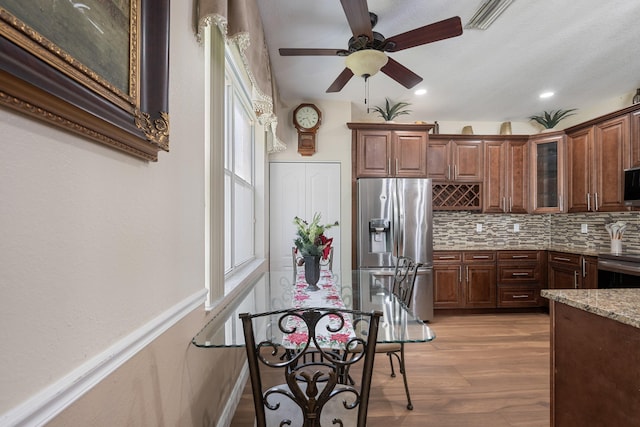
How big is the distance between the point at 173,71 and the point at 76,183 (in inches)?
24.0

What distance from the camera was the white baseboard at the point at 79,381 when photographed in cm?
50

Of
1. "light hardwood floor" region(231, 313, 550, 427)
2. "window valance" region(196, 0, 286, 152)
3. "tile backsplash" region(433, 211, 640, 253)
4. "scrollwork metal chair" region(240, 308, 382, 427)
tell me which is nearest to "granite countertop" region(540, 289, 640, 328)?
"scrollwork metal chair" region(240, 308, 382, 427)

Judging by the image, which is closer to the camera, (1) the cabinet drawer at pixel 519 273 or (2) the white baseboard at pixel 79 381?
(2) the white baseboard at pixel 79 381

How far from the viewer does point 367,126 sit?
3.76 m

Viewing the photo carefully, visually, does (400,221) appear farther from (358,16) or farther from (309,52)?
(358,16)

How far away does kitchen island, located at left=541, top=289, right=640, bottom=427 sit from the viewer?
1015mm

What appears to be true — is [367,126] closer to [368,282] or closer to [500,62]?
[500,62]

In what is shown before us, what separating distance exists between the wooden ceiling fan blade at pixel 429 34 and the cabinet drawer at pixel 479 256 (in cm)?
280

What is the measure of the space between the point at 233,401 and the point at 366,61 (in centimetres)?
238

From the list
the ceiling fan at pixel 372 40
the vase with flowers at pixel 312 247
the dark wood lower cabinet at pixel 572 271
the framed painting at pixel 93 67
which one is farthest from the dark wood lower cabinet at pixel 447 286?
Answer: the framed painting at pixel 93 67

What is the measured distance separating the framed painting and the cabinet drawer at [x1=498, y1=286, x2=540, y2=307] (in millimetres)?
4318

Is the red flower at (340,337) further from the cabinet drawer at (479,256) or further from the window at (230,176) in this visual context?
the cabinet drawer at (479,256)

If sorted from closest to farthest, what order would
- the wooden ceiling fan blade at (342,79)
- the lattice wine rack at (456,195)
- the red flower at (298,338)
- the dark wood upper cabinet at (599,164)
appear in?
the red flower at (298,338) → the wooden ceiling fan blade at (342,79) → the dark wood upper cabinet at (599,164) → the lattice wine rack at (456,195)

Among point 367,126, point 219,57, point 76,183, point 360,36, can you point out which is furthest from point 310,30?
point 76,183
